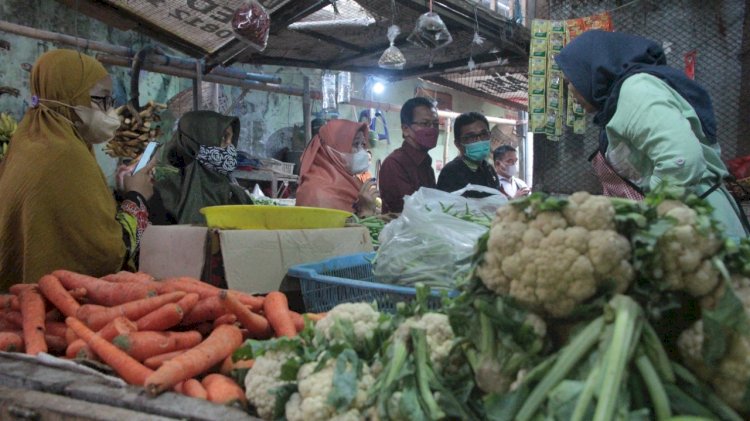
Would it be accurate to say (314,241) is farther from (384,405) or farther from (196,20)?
(196,20)

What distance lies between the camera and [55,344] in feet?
7.11

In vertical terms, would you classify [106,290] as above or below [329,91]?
below

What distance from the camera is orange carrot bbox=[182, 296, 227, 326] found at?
2240 millimetres

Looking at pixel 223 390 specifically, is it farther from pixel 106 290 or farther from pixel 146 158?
pixel 146 158

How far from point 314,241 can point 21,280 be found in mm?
1714

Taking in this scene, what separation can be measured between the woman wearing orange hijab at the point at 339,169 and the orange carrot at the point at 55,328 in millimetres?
2968

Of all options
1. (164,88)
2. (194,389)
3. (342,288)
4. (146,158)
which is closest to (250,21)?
(146,158)

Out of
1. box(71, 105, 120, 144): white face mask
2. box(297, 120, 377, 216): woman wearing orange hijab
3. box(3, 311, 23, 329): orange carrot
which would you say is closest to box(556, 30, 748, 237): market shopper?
box(297, 120, 377, 216): woman wearing orange hijab

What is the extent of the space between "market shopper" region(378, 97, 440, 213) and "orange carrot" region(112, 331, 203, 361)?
125 inches

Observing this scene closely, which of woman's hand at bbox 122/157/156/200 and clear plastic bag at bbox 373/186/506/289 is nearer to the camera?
clear plastic bag at bbox 373/186/506/289

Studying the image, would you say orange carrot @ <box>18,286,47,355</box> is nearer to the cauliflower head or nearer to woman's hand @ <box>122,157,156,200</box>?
the cauliflower head

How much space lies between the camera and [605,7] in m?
5.93

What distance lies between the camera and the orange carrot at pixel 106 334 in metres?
1.95

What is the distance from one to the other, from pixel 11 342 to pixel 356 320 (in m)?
1.43
